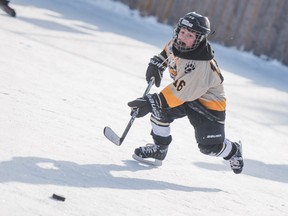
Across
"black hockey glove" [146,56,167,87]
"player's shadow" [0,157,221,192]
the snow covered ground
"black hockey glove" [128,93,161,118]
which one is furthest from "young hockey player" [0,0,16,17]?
"player's shadow" [0,157,221,192]

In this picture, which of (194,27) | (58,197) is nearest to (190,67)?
(194,27)

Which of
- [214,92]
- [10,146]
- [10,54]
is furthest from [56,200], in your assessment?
[10,54]

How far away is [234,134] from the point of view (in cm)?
522

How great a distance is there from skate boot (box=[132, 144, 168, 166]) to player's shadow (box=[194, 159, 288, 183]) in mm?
354

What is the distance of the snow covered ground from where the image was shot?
2975 millimetres

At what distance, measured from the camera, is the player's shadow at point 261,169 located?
414 centimetres

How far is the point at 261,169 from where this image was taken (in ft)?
14.4

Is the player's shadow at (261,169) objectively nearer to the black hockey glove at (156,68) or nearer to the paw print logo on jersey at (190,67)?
the black hockey glove at (156,68)

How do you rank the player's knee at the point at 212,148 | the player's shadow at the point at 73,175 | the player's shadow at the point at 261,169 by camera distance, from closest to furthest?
the player's shadow at the point at 73,175 < the player's knee at the point at 212,148 < the player's shadow at the point at 261,169

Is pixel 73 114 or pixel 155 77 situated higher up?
pixel 155 77

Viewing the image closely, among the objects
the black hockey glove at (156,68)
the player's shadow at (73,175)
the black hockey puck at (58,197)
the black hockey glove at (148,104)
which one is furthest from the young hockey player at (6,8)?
the black hockey puck at (58,197)

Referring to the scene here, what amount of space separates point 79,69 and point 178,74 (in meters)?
2.67

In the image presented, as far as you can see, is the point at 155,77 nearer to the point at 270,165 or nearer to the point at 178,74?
A: the point at 178,74

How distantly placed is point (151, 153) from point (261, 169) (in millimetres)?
1011
